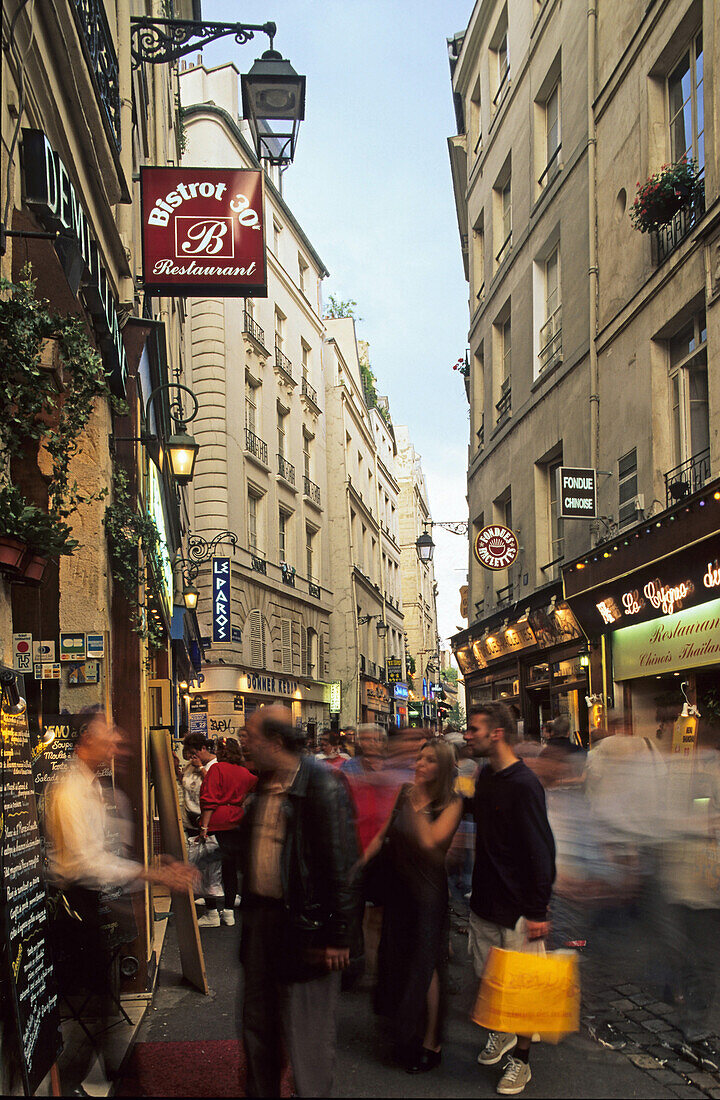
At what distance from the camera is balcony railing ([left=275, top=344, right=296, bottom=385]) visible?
33.7 m

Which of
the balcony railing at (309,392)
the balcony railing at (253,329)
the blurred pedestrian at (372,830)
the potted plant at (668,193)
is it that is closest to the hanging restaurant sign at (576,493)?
the potted plant at (668,193)

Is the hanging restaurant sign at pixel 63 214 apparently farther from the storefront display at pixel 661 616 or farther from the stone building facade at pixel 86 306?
the storefront display at pixel 661 616

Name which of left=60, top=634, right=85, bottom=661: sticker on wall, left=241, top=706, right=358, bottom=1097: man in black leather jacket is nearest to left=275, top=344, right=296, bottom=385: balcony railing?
left=60, top=634, right=85, bottom=661: sticker on wall

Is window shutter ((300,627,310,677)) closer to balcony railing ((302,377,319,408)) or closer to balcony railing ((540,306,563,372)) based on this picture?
balcony railing ((302,377,319,408))

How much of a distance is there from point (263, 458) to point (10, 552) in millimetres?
26944

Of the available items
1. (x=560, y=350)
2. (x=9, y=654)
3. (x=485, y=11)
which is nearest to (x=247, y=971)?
(x=9, y=654)

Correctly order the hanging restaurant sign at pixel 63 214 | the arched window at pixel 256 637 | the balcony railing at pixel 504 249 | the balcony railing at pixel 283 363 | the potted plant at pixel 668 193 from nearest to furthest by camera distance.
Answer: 1. the hanging restaurant sign at pixel 63 214
2. the potted plant at pixel 668 193
3. the balcony railing at pixel 504 249
4. the arched window at pixel 256 637
5. the balcony railing at pixel 283 363

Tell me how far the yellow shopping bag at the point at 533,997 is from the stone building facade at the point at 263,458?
2102cm

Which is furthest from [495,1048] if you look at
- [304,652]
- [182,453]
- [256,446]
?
[304,652]

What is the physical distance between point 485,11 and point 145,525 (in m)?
20.1

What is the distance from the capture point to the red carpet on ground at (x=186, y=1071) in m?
4.97

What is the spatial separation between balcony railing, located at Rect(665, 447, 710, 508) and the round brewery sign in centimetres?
623

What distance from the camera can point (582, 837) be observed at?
5.99 m

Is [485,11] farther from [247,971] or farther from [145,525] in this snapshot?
[247,971]
